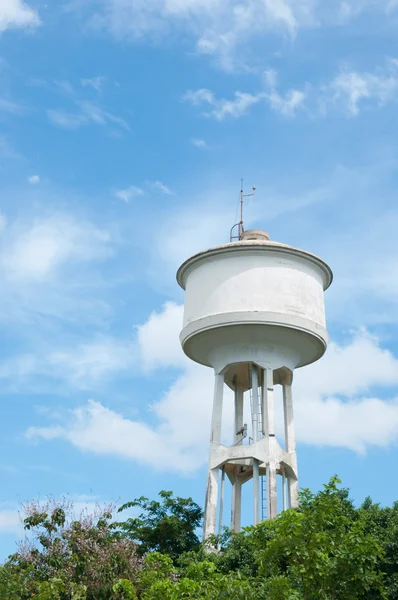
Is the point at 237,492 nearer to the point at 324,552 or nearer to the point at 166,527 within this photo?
the point at 166,527

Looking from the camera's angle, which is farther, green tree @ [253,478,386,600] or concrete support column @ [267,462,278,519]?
concrete support column @ [267,462,278,519]

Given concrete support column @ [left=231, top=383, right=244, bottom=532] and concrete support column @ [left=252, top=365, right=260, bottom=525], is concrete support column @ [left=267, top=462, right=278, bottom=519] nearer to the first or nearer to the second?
concrete support column @ [left=252, top=365, right=260, bottom=525]

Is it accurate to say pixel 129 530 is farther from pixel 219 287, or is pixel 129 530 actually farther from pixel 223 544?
pixel 219 287

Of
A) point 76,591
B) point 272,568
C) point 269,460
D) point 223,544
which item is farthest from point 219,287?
point 272,568

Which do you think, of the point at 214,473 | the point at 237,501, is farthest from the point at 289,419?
the point at 237,501

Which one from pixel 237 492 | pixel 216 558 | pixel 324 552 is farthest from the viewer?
pixel 237 492

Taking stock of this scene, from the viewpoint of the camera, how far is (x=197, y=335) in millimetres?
27891

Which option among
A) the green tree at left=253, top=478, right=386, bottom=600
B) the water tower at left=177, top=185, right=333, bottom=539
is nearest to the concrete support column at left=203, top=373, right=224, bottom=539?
the water tower at left=177, top=185, right=333, bottom=539

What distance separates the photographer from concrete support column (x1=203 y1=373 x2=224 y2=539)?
27.2 metres

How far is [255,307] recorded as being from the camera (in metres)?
27.2

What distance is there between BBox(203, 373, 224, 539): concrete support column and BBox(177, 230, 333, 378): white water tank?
774 mm

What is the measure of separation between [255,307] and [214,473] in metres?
5.34

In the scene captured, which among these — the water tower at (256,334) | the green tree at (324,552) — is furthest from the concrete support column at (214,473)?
the green tree at (324,552)

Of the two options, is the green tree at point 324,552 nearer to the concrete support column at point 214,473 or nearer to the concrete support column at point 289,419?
the concrete support column at point 214,473
